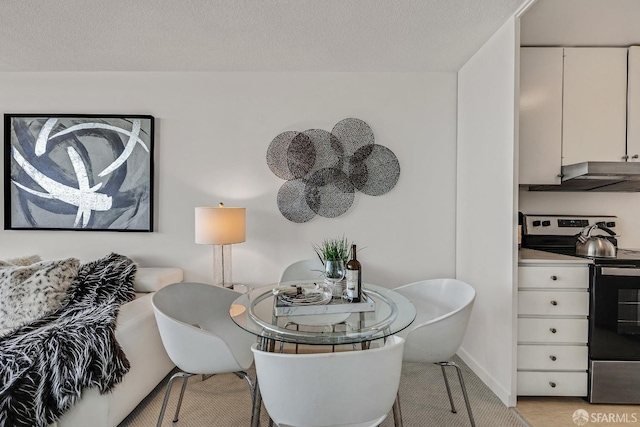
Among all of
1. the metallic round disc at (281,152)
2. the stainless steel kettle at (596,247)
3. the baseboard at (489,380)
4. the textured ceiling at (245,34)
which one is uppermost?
the textured ceiling at (245,34)

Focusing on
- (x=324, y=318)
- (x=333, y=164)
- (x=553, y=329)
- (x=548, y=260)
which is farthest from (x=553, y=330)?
(x=333, y=164)

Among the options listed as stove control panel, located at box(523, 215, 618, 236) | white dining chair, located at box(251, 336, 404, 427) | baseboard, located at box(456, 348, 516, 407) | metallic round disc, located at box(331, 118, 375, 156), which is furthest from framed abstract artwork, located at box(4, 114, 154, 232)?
stove control panel, located at box(523, 215, 618, 236)

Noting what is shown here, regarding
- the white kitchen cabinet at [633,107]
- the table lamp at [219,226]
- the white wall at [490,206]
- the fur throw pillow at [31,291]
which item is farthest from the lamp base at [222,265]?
the white kitchen cabinet at [633,107]

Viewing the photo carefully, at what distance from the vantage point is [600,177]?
2045mm

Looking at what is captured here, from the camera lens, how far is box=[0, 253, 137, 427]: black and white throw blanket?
1346 mm

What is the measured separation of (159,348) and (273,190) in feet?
4.85

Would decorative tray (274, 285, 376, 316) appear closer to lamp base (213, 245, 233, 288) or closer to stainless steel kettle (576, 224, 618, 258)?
lamp base (213, 245, 233, 288)

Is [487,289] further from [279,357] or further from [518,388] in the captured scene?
[279,357]

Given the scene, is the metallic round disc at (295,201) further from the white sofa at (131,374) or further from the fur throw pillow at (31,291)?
the fur throw pillow at (31,291)

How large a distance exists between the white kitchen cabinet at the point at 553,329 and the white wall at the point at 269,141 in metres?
0.82

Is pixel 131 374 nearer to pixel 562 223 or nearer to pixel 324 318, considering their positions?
pixel 324 318

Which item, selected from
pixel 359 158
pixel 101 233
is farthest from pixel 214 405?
pixel 359 158

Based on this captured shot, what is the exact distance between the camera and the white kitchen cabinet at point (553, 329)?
1913 millimetres

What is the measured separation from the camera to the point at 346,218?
2.73 meters
